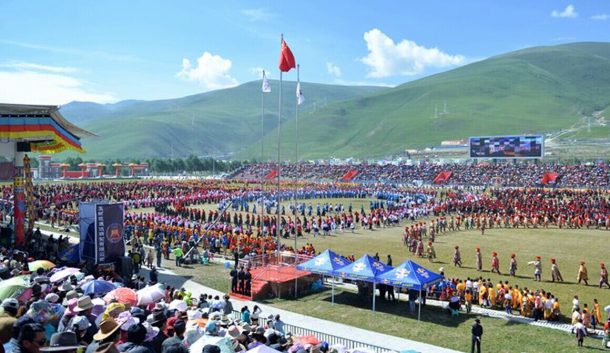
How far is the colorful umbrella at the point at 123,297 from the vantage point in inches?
441

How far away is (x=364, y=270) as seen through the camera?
17859mm

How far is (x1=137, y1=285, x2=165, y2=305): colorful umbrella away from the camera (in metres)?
12.1

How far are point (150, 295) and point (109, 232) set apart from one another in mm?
8837

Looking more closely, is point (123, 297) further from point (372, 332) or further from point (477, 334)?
point (477, 334)

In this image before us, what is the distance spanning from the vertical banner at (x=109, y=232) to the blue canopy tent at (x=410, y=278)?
10.2 meters

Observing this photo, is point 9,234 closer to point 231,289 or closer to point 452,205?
point 231,289

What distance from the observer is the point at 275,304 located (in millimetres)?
18406

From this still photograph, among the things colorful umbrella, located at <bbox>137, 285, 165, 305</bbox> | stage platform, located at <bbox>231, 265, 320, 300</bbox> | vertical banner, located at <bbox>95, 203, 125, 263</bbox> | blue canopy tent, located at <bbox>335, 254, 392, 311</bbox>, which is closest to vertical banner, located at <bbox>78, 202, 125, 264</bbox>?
vertical banner, located at <bbox>95, 203, 125, 263</bbox>

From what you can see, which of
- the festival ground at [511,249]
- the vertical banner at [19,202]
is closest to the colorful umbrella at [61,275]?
the vertical banner at [19,202]

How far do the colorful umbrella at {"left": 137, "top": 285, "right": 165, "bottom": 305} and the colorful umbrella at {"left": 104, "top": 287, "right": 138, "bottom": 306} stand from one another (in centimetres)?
32

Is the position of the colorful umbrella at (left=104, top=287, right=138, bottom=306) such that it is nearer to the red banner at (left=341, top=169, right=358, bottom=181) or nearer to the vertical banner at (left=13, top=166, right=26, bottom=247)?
the vertical banner at (left=13, top=166, right=26, bottom=247)

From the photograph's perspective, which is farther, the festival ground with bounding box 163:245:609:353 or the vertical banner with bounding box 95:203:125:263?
the vertical banner with bounding box 95:203:125:263

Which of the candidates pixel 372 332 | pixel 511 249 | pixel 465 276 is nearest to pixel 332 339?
pixel 372 332

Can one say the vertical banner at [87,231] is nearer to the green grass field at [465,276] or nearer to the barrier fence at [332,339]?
the green grass field at [465,276]
